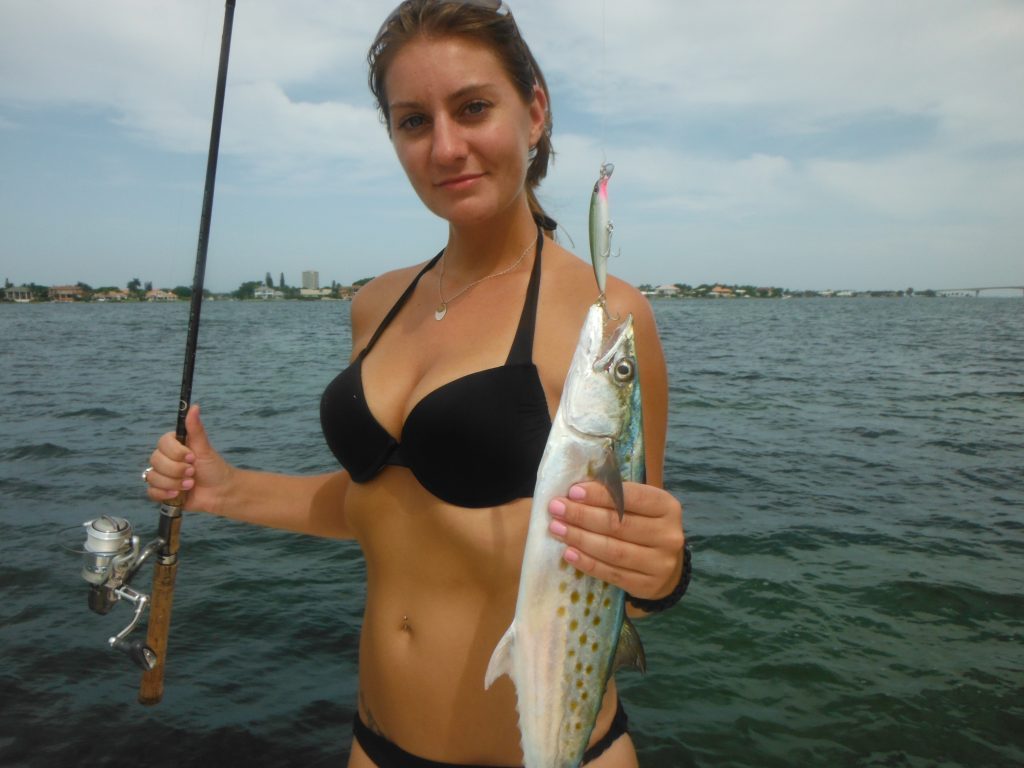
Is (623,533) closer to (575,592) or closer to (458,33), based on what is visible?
(575,592)

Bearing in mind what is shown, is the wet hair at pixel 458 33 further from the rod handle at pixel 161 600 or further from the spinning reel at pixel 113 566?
the spinning reel at pixel 113 566

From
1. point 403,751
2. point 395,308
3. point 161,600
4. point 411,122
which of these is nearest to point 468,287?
point 395,308

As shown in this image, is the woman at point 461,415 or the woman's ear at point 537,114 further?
the woman's ear at point 537,114

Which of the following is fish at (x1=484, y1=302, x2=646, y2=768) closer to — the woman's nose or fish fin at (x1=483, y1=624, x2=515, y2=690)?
fish fin at (x1=483, y1=624, x2=515, y2=690)

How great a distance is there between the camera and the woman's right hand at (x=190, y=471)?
2.76 m

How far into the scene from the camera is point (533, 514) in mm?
1783

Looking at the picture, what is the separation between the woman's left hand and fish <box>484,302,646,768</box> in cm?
4

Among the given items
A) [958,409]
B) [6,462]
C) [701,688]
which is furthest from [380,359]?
[958,409]

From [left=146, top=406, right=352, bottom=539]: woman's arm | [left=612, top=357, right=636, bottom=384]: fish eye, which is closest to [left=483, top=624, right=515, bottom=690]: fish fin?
[left=612, top=357, right=636, bottom=384]: fish eye

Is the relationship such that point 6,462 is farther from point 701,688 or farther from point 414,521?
point 414,521

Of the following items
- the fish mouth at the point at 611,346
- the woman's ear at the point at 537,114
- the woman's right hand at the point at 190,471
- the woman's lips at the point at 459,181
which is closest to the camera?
the fish mouth at the point at 611,346

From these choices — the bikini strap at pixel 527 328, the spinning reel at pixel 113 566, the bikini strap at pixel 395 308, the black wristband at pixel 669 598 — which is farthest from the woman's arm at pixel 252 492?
the black wristband at pixel 669 598

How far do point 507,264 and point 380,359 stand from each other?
600mm

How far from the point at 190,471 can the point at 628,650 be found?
6.08 feet
